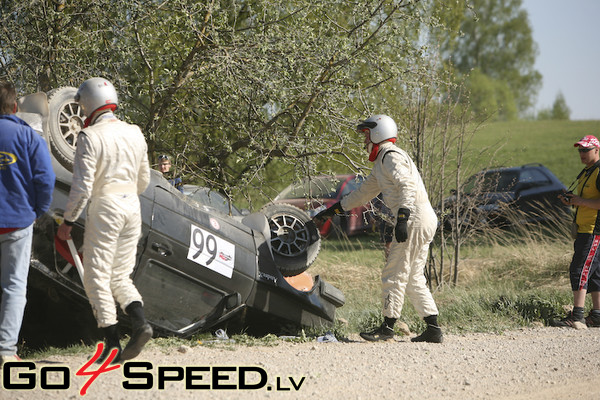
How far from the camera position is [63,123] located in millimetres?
4910

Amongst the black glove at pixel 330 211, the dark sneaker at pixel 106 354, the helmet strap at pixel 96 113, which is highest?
the helmet strap at pixel 96 113

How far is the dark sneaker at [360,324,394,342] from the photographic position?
6020 mm

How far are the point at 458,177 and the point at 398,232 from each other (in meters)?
3.62

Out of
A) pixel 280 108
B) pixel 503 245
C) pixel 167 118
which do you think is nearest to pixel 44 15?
pixel 167 118

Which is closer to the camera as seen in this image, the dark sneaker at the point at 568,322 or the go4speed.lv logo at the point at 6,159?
the go4speed.lv logo at the point at 6,159

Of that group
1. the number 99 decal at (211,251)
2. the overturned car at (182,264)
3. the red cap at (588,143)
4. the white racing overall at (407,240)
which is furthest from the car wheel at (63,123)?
the red cap at (588,143)

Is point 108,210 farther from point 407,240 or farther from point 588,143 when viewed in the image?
point 588,143

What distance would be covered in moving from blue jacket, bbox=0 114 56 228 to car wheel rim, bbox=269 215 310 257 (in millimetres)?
2322

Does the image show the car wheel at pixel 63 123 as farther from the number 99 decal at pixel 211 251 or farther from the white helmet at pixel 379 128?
the white helmet at pixel 379 128

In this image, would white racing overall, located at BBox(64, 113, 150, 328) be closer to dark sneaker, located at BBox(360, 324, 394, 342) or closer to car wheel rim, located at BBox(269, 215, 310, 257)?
car wheel rim, located at BBox(269, 215, 310, 257)

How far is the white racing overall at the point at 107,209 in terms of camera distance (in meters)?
4.40

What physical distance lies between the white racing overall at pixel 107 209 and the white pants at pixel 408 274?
2.35 m

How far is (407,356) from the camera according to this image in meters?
5.31

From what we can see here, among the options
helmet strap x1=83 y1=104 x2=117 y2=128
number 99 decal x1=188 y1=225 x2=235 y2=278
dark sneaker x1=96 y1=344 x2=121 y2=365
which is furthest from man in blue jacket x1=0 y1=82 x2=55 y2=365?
number 99 decal x1=188 y1=225 x2=235 y2=278
